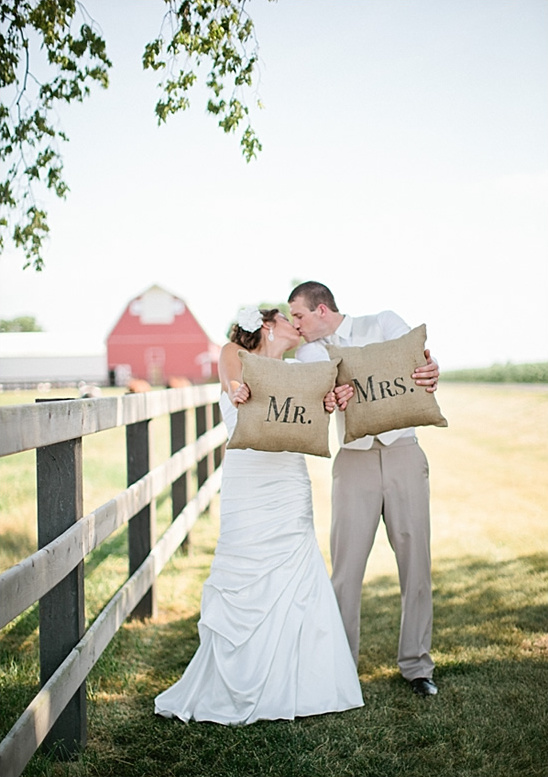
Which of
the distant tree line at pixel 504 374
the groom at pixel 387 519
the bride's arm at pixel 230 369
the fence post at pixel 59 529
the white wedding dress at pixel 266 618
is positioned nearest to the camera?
the fence post at pixel 59 529

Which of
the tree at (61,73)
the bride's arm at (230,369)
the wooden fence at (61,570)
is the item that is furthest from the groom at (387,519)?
Result: the tree at (61,73)

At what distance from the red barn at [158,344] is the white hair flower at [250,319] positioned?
118 ft

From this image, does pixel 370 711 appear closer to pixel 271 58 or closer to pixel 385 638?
pixel 385 638

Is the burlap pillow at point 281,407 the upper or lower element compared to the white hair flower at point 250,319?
lower

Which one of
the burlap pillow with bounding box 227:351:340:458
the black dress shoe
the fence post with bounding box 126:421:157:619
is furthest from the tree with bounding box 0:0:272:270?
the black dress shoe

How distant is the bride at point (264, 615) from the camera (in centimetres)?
329

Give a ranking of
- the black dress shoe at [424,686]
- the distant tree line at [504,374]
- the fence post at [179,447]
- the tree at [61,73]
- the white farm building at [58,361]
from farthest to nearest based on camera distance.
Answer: the white farm building at [58,361]
the distant tree line at [504,374]
the fence post at [179,447]
the tree at [61,73]
the black dress shoe at [424,686]

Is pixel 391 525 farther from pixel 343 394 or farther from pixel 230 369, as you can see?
pixel 230 369

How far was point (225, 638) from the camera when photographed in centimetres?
339

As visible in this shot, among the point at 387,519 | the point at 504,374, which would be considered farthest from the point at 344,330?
the point at 504,374

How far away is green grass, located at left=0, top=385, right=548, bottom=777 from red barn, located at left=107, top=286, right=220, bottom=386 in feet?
112

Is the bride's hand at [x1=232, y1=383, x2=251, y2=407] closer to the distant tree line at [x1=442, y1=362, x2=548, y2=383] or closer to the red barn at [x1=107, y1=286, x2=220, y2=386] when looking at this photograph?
the distant tree line at [x1=442, y1=362, x2=548, y2=383]

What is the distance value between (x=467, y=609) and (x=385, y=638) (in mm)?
752

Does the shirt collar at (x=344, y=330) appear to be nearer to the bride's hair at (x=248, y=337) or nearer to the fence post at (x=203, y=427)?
the bride's hair at (x=248, y=337)
